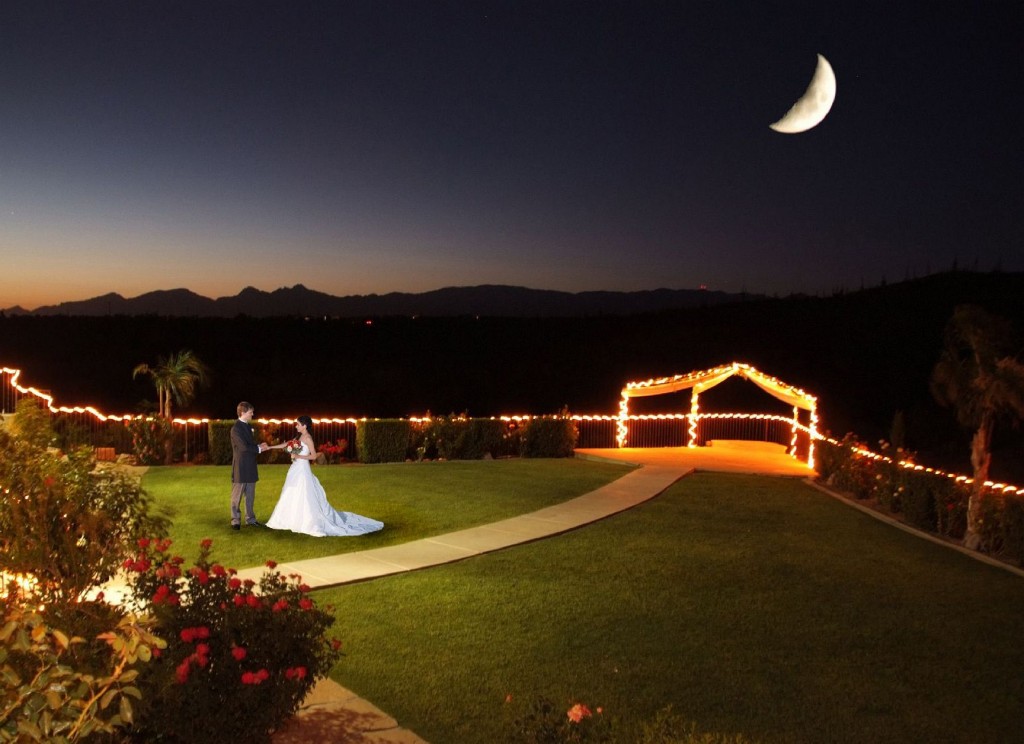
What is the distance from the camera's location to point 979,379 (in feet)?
38.6

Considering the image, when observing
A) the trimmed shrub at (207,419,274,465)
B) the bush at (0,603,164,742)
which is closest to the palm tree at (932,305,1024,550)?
the bush at (0,603,164,742)

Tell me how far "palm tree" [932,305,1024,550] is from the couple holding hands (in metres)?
8.09

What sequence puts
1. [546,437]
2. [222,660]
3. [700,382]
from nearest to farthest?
[222,660]
[546,437]
[700,382]

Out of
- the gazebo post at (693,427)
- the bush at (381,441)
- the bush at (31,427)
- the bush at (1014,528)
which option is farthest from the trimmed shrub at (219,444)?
the bush at (1014,528)

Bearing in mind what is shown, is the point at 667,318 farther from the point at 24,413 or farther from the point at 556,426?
the point at 24,413

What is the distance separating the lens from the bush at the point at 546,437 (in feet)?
66.9

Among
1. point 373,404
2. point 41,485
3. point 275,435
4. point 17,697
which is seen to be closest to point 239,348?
point 373,404

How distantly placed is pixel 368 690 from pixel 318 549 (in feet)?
15.1

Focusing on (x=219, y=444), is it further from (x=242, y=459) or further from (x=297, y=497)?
(x=297, y=497)

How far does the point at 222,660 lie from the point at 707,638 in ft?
13.9

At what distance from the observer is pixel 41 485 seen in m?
6.00

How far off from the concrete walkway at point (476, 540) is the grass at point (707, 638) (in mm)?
267

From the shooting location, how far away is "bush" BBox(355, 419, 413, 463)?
752 inches

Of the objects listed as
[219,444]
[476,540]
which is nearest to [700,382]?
[219,444]
